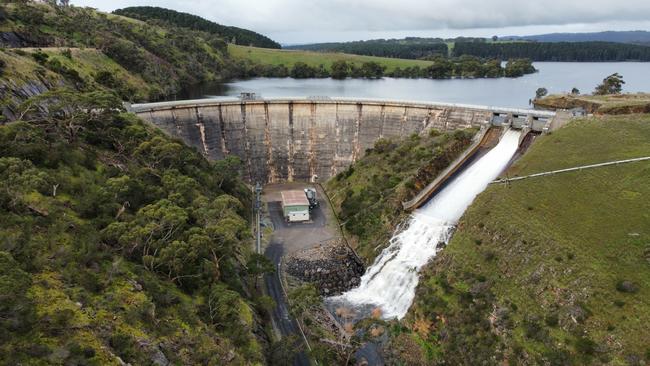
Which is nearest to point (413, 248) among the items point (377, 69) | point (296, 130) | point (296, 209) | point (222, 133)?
point (296, 209)

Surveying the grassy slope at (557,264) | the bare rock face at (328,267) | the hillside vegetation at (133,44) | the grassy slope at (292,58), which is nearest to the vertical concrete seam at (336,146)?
the bare rock face at (328,267)

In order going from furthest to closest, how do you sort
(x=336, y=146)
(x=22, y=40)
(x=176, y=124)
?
(x=22, y=40) → (x=336, y=146) → (x=176, y=124)

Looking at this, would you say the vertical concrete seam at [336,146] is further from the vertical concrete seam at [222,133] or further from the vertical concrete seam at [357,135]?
the vertical concrete seam at [222,133]

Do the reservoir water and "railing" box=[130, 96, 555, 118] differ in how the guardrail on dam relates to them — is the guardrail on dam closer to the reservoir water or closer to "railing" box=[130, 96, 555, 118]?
"railing" box=[130, 96, 555, 118]

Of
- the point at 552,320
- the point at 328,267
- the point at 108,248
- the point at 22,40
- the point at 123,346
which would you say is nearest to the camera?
the point at 123,346

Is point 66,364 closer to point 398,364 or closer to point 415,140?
point 398,364

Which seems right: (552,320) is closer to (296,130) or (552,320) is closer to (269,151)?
(296,130)

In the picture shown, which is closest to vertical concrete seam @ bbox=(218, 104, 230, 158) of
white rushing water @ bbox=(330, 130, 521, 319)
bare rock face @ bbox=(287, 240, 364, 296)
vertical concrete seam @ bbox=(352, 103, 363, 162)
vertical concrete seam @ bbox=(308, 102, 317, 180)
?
vertical concrete seam @ bbox=(308, 102, 317, 180)
